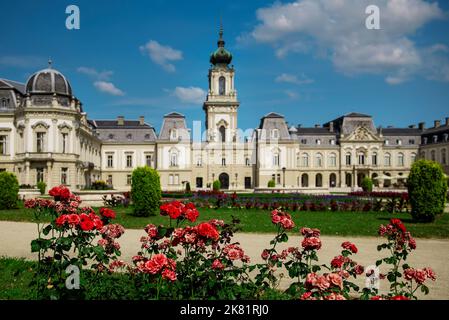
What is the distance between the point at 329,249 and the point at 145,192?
28.2 feet

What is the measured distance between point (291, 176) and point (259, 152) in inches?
218

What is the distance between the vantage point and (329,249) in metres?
8.77

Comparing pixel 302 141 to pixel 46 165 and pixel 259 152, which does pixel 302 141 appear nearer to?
pixel 259 152

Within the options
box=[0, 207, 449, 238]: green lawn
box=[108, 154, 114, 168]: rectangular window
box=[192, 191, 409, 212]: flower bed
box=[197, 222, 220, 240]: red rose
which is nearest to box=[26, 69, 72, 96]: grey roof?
box=[108, 154, 114, 168]: rectangular window

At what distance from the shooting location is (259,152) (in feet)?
163

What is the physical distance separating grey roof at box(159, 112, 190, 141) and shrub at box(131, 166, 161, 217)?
110 feet

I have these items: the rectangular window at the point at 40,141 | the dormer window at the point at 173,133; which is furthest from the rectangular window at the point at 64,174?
the dormer window at the point at 173,133

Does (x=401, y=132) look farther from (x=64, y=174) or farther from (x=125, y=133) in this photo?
(x=64, y=174)

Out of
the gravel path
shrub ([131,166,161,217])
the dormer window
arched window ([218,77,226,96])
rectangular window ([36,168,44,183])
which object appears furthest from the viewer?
Result: arched window ([218,77,226,96])

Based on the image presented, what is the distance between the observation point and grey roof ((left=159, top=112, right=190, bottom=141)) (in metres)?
49.2

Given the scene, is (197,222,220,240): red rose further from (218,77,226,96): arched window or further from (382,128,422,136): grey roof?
(382,128,422,136): grey roof

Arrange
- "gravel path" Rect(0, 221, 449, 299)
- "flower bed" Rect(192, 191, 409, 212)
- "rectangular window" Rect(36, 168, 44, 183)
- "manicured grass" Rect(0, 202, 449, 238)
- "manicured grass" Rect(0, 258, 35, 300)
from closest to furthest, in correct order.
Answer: "manicured grass" Rect(0, 258, 35, 300) < "gravel path" Rect(0, 221, 449, 299) < "manicured grass" Rect(0, 202, 449, 238) < "flower bed" Rect(192, 191, 409, 212) < "rectangular window" Rect(36, 168, 44, 183)

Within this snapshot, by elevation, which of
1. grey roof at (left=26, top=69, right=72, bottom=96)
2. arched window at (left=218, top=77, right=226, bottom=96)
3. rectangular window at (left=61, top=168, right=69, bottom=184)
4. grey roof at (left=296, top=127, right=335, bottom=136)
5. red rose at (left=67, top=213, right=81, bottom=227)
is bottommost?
red rose at (left=67, top=213, right=81, bottom=227)
